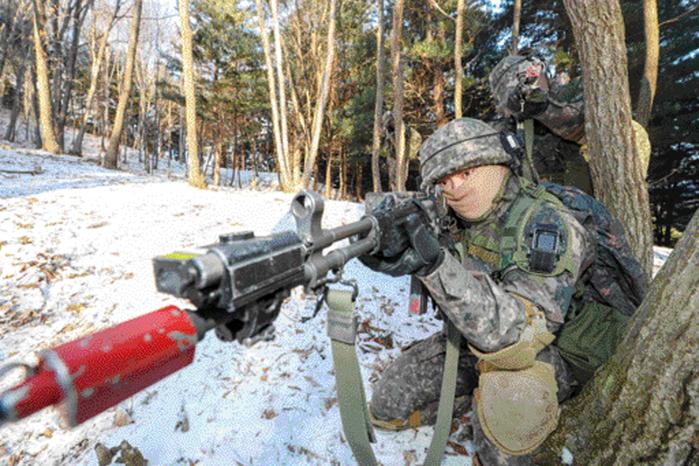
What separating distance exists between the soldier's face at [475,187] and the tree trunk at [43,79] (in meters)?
21.3

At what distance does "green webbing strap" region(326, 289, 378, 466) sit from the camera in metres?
1.84

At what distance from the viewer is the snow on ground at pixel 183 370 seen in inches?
105

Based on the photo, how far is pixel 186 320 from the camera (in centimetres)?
92

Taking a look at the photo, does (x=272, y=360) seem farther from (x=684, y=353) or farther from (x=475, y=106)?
(x=475, y=106)

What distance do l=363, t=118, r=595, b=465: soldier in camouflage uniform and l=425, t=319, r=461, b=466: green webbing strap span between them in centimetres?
17

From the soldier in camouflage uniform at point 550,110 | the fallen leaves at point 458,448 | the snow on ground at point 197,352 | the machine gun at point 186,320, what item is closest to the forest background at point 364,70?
the snow on ground at point 197,352

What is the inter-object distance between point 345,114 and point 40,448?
794 inches

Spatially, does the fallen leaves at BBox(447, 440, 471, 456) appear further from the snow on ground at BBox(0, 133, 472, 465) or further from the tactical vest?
the tactical vest

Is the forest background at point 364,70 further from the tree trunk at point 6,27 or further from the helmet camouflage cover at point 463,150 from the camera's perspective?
the helmet camouflage cover at point 463,150

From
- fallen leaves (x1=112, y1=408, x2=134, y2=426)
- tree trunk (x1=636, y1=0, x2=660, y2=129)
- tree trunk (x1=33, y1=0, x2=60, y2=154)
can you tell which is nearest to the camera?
fallen leaves (x1=112, y1=408, x2=134, y2=426)

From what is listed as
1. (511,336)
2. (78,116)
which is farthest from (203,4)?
(78,116)

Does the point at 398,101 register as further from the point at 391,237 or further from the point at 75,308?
the point at 391,237

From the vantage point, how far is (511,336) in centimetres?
182

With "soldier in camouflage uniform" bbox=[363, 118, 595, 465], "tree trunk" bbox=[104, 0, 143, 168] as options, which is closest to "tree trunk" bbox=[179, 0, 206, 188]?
"tree trunk" bbox=[104, 0, 143, 168]
